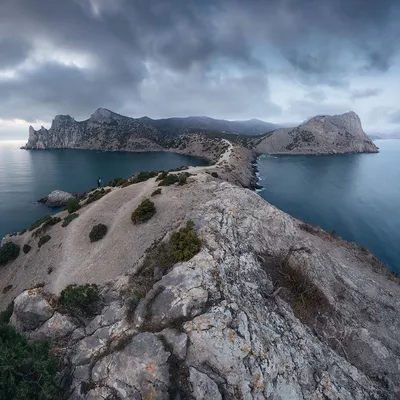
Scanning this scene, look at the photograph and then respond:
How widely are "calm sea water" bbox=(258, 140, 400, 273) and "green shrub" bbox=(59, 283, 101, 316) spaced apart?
5098 centimetres

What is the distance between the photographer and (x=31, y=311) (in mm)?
22328

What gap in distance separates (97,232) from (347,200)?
8054 cm

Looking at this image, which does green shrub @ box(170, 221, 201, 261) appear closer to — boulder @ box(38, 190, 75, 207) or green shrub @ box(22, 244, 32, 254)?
green shrub @ box(22, 244, 32, 254)

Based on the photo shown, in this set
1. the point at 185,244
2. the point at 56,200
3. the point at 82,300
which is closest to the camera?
the point at 82,300

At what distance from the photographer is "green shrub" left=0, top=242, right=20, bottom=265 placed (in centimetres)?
4094

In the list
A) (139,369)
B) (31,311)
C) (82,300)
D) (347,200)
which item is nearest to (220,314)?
(139,369)

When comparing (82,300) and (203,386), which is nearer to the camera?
(203,386)

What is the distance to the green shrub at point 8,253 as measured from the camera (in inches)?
1612

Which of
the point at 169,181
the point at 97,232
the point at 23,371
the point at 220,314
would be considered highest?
the point at 169,181

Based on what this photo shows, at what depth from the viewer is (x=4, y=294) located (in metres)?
34.0

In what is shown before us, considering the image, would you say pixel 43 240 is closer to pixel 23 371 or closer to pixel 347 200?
pixel 23 371

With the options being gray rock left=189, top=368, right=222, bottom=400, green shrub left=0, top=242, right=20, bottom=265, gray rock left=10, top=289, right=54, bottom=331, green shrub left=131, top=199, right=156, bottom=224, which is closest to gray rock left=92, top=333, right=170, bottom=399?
gray rock left=189, top=368, right=222, bottom=400

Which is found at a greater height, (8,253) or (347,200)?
(8,253)

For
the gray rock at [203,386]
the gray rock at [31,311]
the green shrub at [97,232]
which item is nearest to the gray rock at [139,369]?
the gray rock at [203,386]
